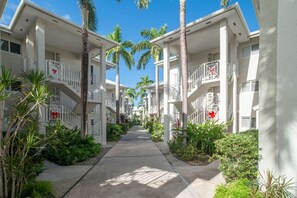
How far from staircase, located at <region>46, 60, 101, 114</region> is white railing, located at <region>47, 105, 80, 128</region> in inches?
43.9

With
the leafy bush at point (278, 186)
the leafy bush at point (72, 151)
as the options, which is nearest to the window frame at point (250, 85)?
the leafy bush at point (278, 186)

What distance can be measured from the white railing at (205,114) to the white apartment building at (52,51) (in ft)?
23.0

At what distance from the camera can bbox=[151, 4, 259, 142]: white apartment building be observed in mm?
12695

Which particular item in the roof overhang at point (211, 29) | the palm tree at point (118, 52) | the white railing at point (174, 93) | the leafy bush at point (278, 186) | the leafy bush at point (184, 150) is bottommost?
the leafy bush at point (184, 150)

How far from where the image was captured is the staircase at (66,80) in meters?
12.5

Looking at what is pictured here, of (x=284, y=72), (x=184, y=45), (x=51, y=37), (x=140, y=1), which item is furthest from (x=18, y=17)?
(x=284, y=72)

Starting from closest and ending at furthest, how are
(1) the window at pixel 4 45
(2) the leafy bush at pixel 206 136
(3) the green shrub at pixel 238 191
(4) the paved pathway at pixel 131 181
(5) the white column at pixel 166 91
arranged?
(3) the green shrub at pixel 238 191 → (4) the paved pathway at pixel 131 181 → (2) the leafy bush at pixel 206 136 → (1) the window at pixel 4 45 → (5) the white column at pixel 166 91

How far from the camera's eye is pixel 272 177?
4.56 metres

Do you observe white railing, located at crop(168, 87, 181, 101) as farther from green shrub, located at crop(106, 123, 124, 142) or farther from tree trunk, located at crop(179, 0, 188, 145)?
green shrub, located at crop(106, 123, 124, 142)

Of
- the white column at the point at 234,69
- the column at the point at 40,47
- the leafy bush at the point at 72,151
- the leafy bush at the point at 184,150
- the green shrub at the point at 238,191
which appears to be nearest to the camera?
the green shrub at the point at 238,191

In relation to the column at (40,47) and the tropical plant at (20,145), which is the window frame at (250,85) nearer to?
the column at (40,47)

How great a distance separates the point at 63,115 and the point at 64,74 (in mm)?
2738

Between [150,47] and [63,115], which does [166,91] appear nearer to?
[63,115]

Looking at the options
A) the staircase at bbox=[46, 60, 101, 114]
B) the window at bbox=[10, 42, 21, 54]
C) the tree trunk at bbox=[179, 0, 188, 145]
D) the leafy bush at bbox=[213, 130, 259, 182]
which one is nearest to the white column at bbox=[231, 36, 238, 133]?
the tree trunk at bbox=[179, 0, 188, 145]
